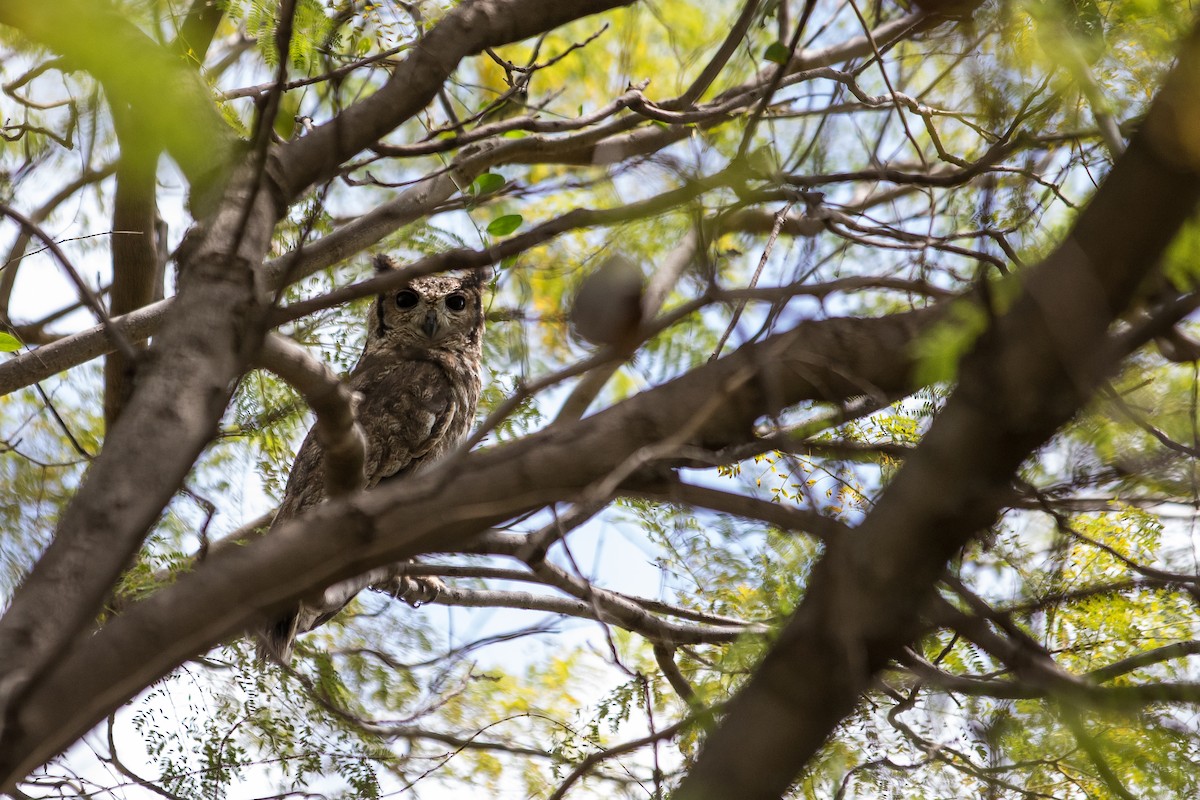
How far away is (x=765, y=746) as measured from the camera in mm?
1589

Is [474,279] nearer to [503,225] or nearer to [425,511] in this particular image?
[503,225]

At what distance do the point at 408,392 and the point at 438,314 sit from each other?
736mm

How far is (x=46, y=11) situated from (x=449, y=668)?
189cm

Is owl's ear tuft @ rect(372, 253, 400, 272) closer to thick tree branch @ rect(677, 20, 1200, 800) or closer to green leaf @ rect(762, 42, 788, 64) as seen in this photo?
green leaf @ rect(762, 42, 788, 64)

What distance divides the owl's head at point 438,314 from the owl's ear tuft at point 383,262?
254 millimetres

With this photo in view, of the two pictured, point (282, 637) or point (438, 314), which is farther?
point (438, 314)

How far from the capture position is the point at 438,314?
6086mm

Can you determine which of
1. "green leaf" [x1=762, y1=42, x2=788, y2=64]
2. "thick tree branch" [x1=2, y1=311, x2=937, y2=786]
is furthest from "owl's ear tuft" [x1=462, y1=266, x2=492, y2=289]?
"thick tree branch" [x1=2, y1=311, x2=937, y2=786]

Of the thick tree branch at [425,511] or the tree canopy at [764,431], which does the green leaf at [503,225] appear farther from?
the thick tree branch at [425,511]

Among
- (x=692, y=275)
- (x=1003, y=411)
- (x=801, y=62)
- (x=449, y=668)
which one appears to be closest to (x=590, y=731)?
(x=449, y=668)

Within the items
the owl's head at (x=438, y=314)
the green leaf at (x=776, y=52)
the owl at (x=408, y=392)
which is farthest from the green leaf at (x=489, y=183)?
the owl's head at (x=438, y=314)

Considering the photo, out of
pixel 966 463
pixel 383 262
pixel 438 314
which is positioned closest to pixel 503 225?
pixel 966 463

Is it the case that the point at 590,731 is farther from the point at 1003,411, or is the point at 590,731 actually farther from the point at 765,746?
the point at 1003,411

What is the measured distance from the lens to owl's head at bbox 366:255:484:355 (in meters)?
6.09
